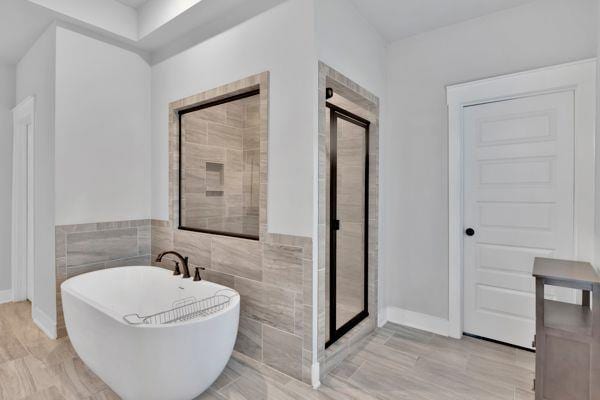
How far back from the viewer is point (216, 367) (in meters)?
1.85

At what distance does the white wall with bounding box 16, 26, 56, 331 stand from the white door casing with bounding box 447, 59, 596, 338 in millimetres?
3473

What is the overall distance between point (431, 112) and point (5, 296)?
4.99 metres

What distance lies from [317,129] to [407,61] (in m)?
1.55

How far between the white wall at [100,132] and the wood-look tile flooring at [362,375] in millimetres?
1111

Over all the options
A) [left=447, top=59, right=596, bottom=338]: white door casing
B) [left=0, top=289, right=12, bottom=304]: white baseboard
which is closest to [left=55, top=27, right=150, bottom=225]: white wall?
[left=0, top=289, right=12, bottom=304]: white baseboard

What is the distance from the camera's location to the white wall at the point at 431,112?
2383 millimetres

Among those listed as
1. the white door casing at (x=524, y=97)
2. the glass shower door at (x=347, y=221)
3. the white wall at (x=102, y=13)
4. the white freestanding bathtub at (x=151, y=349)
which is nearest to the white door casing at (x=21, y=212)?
the white wall at (x=102, y=13)

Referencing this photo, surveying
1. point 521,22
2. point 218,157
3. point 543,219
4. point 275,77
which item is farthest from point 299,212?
point 521,22

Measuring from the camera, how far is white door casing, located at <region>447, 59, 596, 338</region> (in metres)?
2.24

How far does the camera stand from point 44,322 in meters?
2.85

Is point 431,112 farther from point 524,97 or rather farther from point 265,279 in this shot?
point 265,279

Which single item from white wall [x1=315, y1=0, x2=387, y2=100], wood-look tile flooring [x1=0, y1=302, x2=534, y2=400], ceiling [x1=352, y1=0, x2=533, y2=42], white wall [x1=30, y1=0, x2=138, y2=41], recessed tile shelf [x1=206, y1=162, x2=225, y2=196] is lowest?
wood-look tile flooring [x1=0, y1=302, x2=534, y2=400]

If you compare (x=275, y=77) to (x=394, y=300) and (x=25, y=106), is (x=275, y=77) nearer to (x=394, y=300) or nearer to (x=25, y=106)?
(x=394, y=300)

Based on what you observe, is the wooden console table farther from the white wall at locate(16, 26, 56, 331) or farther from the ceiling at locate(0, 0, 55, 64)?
the ceiling at locate(0, 0, 55, 64)
